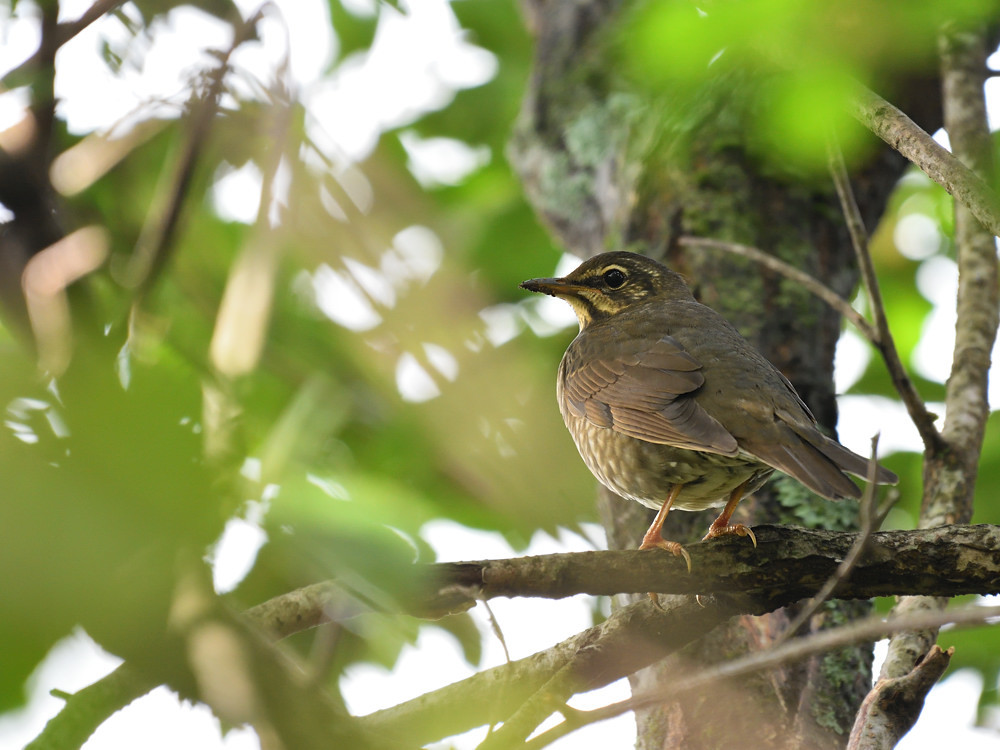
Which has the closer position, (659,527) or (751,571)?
(751,571)

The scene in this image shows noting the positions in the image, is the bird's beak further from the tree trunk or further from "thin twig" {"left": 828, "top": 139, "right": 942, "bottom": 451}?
"thin twig" {"left": 828, "top": 139, "right": 942, "bottom": 451}

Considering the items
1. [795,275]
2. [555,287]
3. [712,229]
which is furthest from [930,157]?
[555,287]

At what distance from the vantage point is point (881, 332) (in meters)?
4.12

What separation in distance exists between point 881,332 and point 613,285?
180 cm

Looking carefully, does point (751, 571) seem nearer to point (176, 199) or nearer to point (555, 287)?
point (176, 199)

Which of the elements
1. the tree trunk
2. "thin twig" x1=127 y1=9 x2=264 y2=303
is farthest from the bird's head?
"thin twig" x1=127 y1=9 x2=264 y2=303

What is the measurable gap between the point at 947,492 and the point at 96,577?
12.4 feet

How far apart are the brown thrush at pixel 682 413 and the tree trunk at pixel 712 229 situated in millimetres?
335

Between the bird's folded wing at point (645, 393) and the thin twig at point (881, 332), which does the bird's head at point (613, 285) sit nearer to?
the bird's folded wing at point (645, 393)

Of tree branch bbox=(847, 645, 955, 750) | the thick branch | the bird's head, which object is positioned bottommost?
tree branch bbox=(847, 645, 955, 750)

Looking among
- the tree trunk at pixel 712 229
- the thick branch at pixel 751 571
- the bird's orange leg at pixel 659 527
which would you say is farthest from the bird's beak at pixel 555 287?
the thick branch at pixel 751 571

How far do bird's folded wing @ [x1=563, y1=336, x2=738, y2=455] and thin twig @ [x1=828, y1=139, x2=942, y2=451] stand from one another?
82 centimetres

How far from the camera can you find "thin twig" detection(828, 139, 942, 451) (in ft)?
13.1

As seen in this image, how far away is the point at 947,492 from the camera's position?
3910 millimetres
